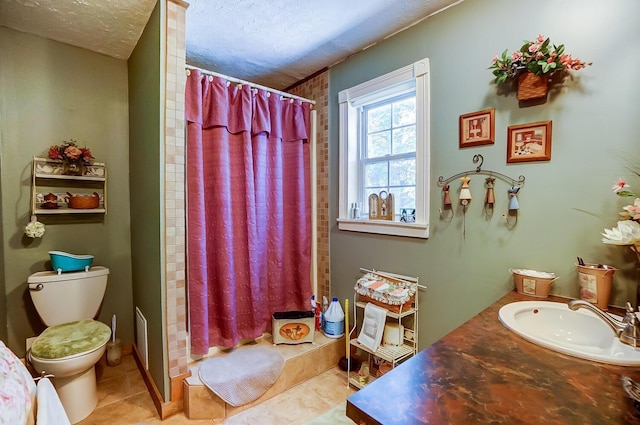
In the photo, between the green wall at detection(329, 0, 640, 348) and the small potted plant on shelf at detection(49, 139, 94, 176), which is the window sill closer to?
the green wall at detection(329, 0, 640, 348)

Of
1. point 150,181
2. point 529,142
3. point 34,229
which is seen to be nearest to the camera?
point 529,142

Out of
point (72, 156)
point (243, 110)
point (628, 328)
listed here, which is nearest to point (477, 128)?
point (628, 328)

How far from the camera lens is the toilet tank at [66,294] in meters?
1.95

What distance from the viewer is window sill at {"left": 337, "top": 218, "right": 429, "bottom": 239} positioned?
187 centimetres

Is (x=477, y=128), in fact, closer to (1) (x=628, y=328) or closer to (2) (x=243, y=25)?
(1) (x=628, y=328)

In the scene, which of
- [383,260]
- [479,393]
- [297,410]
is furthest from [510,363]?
[297,410]

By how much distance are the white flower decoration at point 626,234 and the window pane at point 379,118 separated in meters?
1.46

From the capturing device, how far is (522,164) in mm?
1468

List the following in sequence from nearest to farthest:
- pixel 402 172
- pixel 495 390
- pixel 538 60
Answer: pixel 495 390
pixel 538 60
pixel 402 172

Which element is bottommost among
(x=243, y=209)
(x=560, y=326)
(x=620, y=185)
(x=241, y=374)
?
(x=241, y=374)

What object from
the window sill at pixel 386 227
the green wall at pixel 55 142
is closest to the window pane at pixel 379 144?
the window sill at pixel 386 227

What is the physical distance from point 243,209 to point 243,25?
50.2 inches

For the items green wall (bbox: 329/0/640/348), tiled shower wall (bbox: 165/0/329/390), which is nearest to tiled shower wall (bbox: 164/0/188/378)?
tiled shower wall (bbox: 165/0/329/390)

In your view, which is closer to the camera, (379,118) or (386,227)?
(386,227)
